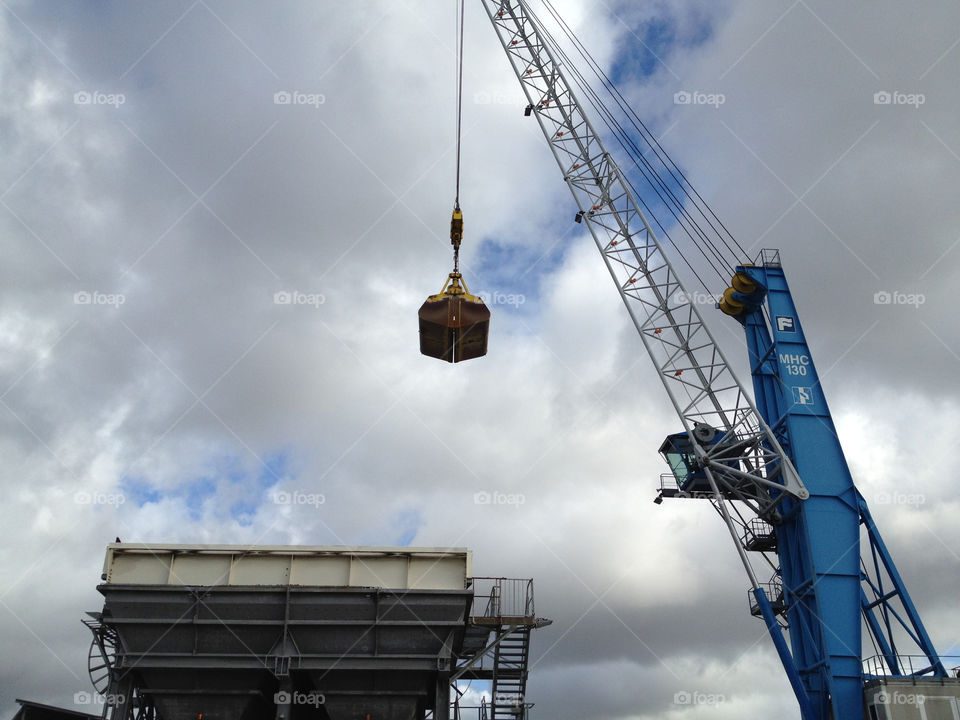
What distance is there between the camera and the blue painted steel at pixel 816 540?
1142 inches

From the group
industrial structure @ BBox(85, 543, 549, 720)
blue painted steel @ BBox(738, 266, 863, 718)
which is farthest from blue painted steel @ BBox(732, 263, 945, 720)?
industrial structure @ BBox(85, 543, 549, 720)

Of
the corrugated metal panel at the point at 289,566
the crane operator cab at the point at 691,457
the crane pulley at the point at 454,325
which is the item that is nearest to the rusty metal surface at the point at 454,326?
the crane pulley at the point at 454,325

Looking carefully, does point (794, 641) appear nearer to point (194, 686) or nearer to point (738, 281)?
point (738, 281)

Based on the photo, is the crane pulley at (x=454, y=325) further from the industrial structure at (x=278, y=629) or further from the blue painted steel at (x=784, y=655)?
the blue painted steel at (x=784, y=655)

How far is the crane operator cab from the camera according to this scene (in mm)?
34312

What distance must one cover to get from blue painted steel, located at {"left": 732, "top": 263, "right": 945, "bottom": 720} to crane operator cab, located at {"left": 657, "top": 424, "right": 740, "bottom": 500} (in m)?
2.26

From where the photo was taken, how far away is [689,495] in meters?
35.2

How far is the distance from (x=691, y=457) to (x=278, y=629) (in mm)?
19385

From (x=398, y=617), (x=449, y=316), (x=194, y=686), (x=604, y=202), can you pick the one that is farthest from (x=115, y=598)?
(x=604, y=202)

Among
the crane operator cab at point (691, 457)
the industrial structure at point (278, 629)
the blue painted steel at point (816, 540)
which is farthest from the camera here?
the crane operator cab at point (691, 457)

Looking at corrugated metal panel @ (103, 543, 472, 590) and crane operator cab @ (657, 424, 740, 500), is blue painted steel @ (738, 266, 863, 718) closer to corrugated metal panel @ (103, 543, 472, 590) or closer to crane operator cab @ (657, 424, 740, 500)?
crane operator cab @ (657, 424, 740, 500)

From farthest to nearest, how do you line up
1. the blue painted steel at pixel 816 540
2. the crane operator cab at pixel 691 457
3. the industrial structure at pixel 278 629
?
the crane operator cab at pixel 691 457 < the blue painted steel at pixel 816 540 < the industrial structure at pixel 278 629

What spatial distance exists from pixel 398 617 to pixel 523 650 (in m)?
5.39

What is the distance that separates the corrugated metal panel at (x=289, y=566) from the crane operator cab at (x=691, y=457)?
14.5 meters
